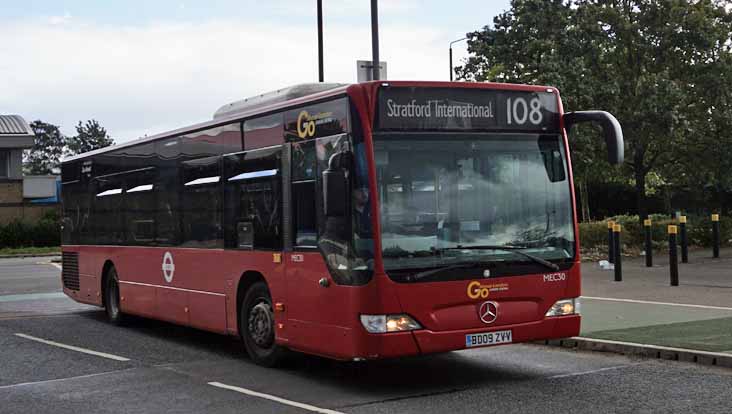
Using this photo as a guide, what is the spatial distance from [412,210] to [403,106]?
0.97 metres

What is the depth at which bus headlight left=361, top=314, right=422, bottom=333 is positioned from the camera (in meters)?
9.26

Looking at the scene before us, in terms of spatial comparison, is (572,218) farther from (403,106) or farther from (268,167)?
(268,167)

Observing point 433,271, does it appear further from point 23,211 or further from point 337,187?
point 23,211

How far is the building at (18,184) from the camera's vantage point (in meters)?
54.1

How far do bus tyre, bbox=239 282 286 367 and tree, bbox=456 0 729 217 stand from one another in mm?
18764

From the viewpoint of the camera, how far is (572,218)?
10.2 m

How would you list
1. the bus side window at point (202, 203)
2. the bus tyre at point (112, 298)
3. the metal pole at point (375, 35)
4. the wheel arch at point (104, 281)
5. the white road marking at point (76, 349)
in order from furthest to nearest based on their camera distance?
the metal pole at point (375, 35) < the wheel arch at point (104, 281) < the bus tyre at point (112, 298) < the white road marking at point (76, 349) < the bus side window at point (202, 203)

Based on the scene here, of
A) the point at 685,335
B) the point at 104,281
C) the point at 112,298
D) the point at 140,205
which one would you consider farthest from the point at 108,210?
the point at 685,335

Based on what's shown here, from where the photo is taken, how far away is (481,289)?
9664 millimetres

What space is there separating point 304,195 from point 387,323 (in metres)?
1.74

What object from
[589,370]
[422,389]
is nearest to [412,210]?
[422,389]

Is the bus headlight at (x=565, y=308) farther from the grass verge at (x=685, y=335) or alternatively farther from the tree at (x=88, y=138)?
the tree at (x=88, y=138)

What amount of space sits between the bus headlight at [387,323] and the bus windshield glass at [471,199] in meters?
0.40

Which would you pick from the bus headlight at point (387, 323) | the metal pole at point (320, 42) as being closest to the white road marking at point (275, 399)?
the bus headlight at point (387, 323)
